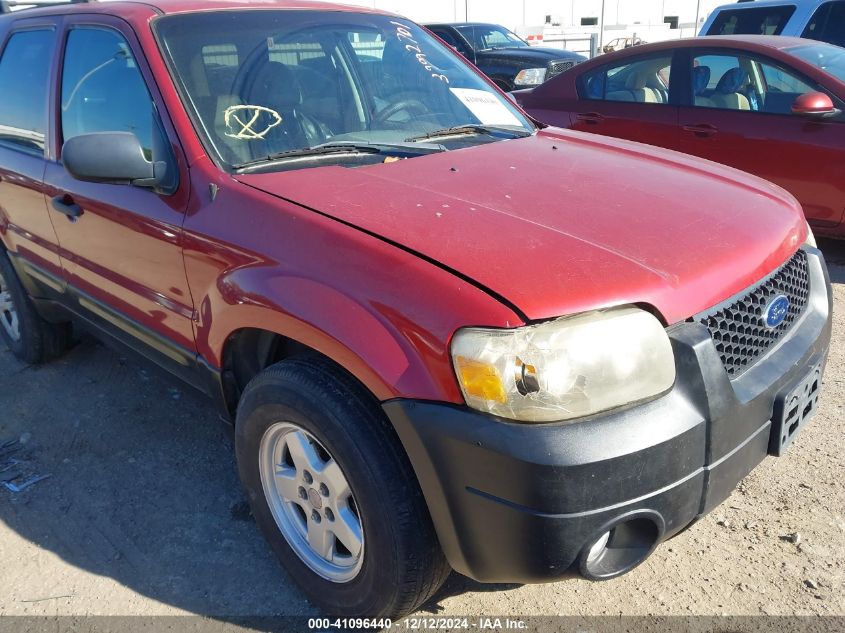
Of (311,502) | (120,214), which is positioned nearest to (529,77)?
(120,214)

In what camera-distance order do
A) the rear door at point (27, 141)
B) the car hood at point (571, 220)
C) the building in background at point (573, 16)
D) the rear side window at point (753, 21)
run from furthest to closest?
the building in background at point (573, 16) < the rear side window at point (753, 21) < the rear door at point (27, 141) < the car hood at point (571, 220)

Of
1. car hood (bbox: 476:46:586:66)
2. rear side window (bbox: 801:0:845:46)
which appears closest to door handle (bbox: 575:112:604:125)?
rear side window (bbox: 801:0:845:46)

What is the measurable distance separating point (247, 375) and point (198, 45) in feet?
4.00

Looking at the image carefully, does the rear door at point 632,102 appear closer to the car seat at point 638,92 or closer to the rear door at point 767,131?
the car seat at point 638,92

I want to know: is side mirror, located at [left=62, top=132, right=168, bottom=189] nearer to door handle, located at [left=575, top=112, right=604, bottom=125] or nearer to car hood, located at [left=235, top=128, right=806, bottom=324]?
car hood, located at [left=235, top=128, right=806, bottom=324]

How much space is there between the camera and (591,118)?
19.4 ft

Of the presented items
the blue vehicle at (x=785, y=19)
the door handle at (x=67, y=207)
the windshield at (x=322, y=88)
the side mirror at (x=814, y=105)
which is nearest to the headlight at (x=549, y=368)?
the windshield at (x=322, y=88)

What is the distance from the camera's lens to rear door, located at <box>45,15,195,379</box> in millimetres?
2547

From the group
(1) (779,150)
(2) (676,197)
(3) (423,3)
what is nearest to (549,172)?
(2) (676,197)

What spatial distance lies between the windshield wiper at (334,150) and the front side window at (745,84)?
3.50 meters

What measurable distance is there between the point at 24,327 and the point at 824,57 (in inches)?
223

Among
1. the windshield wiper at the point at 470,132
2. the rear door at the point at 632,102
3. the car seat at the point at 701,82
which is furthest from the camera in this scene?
the rear door at the point at 632,102

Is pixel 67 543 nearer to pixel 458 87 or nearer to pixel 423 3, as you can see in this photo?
pixel 458 87

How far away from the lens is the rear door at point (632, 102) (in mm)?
5566
